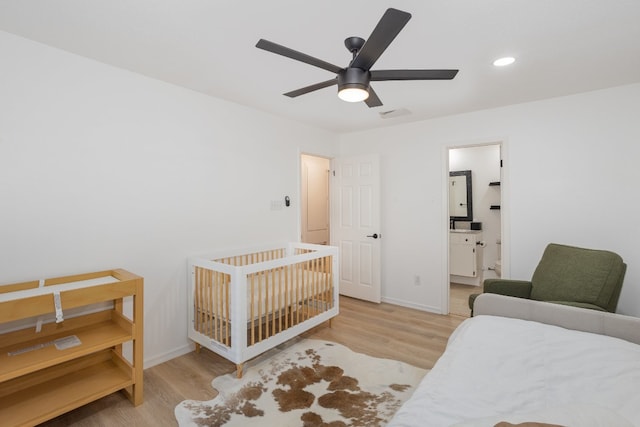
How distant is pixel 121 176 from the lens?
2352 millimetres

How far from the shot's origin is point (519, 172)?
3195 millimetres

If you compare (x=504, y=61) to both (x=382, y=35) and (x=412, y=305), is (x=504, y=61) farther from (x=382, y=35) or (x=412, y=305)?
(x=412, y=305)

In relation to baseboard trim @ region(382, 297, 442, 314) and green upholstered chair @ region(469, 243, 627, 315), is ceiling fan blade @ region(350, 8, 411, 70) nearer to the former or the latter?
green upholstered chair @ region(469, 243, 627, 315)

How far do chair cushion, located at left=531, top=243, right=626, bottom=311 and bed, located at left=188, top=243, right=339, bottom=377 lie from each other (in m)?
1.90

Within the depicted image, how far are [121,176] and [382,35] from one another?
213 cm

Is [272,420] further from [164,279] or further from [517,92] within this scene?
[517,92]

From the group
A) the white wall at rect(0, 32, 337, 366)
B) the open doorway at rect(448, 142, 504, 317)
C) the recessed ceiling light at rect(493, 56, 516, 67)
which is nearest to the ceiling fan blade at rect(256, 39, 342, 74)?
the recessed ceiling light at rect(493, 56, 516, 67)

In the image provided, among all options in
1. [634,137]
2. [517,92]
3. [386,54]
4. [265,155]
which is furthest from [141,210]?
[634,137]

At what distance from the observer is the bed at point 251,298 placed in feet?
7.66

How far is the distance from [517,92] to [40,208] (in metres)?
3.93

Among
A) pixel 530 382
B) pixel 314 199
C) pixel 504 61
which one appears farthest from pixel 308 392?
pixel 314 199

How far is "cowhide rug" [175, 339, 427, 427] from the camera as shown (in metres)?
1.88

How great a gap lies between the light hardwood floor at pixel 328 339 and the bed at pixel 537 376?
1.16 m

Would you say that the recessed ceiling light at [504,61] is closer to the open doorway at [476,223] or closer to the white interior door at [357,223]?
the white interior door at [357,223]
